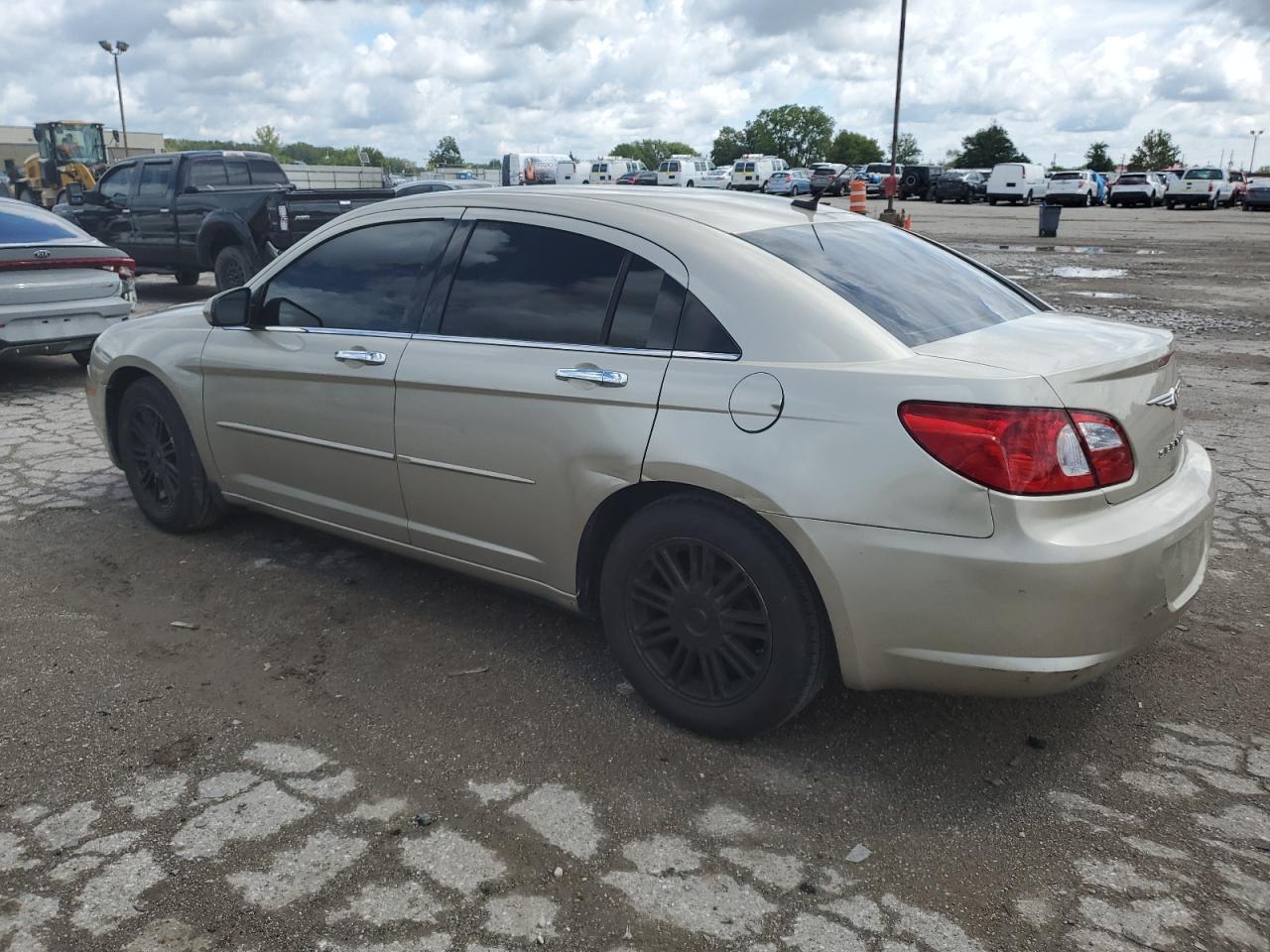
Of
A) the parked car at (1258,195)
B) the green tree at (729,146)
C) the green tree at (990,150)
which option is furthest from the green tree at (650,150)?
the parked car at (1258,195)

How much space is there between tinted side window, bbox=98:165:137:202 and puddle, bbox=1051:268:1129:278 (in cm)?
1369

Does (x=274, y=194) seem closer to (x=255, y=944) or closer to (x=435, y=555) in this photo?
(x=435, y=555)

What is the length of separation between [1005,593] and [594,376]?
1357 mm

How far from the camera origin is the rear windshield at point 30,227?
332 inches

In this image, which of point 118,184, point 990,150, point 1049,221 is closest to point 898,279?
point 118,184

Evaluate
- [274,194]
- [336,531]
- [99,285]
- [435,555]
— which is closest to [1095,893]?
[435,555]

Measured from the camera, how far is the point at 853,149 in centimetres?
12025

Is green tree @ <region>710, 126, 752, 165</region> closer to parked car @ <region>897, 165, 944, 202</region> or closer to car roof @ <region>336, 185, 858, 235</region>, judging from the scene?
parked car @ <region>897, 165, 944, 202</region>

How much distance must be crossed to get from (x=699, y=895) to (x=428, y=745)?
3.43 ft

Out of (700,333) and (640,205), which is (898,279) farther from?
(640,205)

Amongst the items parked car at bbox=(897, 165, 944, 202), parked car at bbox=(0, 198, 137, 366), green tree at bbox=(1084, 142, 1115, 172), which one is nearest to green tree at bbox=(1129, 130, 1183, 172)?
green tree at bbox=(1084, 142, 1115, 172)

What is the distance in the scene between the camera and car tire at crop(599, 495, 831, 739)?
285 centimetres

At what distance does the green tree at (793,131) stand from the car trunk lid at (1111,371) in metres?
133

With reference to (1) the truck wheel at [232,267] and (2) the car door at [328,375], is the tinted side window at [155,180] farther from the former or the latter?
(2) the car door at [328,375]
